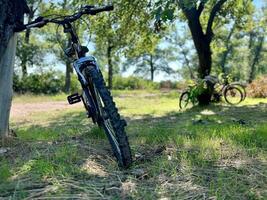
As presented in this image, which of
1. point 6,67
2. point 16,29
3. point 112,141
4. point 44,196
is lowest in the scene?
point 44,196

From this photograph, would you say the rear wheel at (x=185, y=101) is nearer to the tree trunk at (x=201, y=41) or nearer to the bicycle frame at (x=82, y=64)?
the tree trunk at (x=201, y=41)

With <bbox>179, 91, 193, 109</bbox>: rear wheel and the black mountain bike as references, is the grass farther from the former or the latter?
<bbox>179, 91, 193, 109</bbox>: rear wheel

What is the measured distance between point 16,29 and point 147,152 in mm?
1881

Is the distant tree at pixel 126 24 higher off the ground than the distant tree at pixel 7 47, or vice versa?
the distant tree at pixel 126 24

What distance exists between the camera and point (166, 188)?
2.86 meters

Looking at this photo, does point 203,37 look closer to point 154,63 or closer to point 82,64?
point 82,64

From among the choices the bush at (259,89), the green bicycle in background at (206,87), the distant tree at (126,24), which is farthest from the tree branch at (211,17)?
the bush at (259,89)

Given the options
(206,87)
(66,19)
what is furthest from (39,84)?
(66,19)

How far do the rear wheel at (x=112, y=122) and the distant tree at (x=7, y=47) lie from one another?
1152mm

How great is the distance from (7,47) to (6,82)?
389 millimetres

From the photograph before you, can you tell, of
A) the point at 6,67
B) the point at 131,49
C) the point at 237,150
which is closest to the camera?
the point at 237,150

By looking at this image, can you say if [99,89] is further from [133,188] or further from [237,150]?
[237,150]

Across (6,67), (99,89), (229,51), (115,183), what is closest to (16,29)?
(6,67)

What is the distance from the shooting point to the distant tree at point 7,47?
4177 mm
